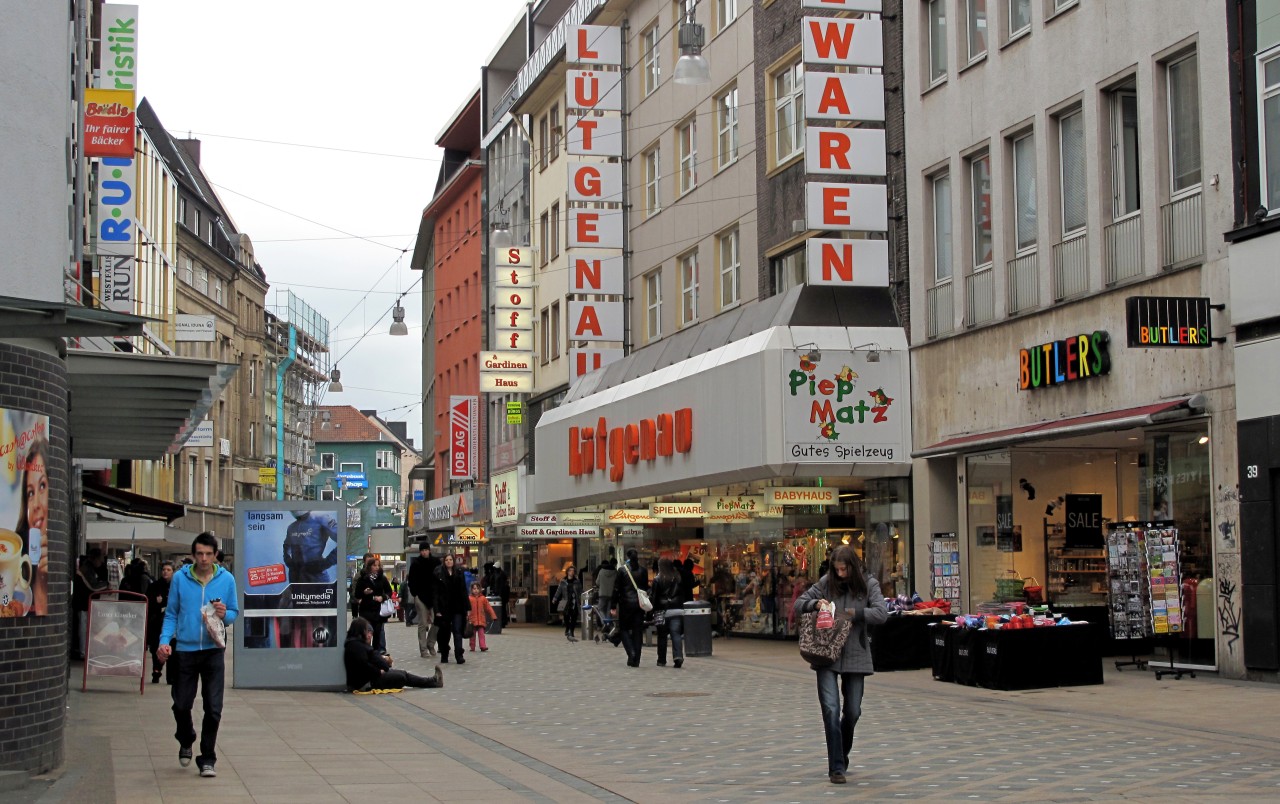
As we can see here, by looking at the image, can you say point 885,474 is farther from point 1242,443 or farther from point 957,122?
point 1242,443

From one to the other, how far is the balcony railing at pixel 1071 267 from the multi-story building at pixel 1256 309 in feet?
11.9

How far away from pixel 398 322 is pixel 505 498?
1123 cm

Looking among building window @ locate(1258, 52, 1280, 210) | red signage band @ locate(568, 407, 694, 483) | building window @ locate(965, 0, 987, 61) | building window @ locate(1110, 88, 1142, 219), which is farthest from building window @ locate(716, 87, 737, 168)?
building window @ locate(1258, 52, 1280, 210)

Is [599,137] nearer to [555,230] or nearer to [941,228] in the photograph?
[555,230]

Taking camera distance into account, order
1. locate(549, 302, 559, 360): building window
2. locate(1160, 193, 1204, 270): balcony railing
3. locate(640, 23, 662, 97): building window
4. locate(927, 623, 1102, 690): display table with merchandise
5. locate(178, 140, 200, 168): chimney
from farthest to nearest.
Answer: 1. locate(178, 140, 200, 168): chimney
2. locate(549, 302, 559, 360): building window
3. locate(640, 23, 662, 97): building window
4. locate(1160, 193, 1204, 270): balcony railing
5. locate(927, 623, 1102, 690): display table with merchandise

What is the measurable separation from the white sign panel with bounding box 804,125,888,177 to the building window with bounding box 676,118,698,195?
10795 mm

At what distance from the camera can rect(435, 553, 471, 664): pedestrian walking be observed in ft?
85.7

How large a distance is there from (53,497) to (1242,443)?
1276 centimetres

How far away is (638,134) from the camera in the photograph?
4125 centimetres

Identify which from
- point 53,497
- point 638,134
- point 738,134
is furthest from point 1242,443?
point 638,134

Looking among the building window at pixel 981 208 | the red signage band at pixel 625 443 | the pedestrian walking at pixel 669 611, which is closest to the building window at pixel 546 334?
the red signage band at pixel 625 443

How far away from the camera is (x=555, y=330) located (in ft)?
163

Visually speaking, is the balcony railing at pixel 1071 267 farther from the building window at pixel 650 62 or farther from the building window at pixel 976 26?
the building window at pixel 650 62

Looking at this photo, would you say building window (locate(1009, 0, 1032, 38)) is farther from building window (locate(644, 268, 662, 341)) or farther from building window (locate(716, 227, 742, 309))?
building window (locate(644, 268, 662, 341))
